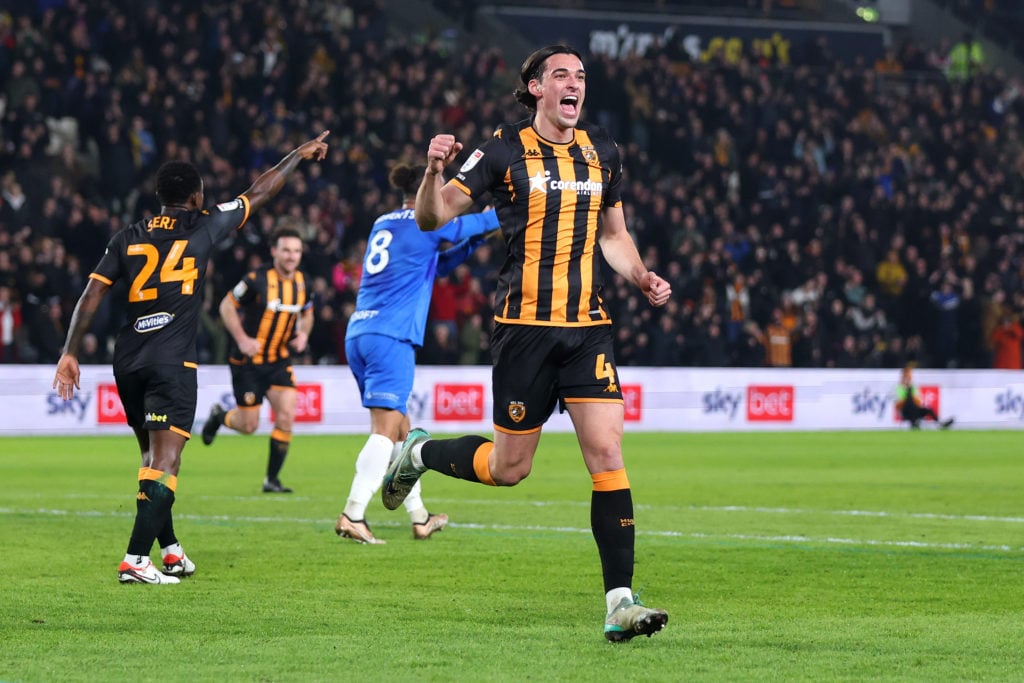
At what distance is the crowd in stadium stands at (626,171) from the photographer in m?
23.8

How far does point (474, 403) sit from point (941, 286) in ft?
33.6

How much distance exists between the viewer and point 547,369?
659 cm

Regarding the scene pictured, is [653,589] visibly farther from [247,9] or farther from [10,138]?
[247,9]

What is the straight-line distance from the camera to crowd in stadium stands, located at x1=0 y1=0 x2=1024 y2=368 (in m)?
23.8

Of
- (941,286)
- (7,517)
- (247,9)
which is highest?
(247,9)

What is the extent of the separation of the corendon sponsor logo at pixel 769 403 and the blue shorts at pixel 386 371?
1713 centimetres

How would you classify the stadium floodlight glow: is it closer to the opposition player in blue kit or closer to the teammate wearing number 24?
the opposition player in blue kit

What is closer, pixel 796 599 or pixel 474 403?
pixel 796 599

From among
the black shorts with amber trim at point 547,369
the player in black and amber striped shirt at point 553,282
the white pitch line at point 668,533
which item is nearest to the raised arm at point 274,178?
the player in black and amber striped shirt at point 553,282

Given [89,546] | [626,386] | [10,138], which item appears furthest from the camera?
[626,386]

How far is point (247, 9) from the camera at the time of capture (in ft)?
92.5

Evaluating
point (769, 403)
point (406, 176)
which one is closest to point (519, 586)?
point (406, 176)

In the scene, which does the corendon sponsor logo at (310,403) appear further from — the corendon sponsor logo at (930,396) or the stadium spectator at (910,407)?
the corendon sponsor logo at (930,396)

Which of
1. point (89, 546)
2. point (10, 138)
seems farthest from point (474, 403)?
point (89, 546)
